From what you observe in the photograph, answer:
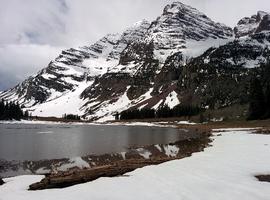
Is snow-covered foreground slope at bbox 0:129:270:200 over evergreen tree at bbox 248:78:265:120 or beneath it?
beneath

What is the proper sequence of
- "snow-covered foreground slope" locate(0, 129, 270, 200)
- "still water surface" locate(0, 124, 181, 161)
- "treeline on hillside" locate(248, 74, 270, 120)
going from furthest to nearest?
"treeline on hillside" locate(248, 74, 270, 120) < "still water surface" locate(0, 124, 181, 161) < "snow-covered foreground slope" locate(0, 129, 270, 200)

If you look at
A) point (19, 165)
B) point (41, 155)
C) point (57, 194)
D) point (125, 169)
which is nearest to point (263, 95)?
point (41, 155)

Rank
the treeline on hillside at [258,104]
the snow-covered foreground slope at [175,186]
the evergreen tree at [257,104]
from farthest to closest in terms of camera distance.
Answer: the evergreen tree at [257,104]
the treeline on hillside at [258,104]
the snow-covered foreground slope at [175,186]

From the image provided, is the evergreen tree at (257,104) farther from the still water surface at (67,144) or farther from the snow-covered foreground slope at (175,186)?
the snow-covered foreground slope at (175,186)

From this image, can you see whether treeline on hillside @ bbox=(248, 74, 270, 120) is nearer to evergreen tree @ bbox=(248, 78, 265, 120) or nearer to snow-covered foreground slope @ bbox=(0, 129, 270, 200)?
evergreen tree @ bbox=(248, 78, 265, 120)

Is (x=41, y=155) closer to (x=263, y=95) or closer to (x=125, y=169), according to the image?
(x=125, y=169)

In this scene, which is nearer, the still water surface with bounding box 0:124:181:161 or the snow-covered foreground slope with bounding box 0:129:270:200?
the snow-covered foreground slope with bounding box 0:129:270:200

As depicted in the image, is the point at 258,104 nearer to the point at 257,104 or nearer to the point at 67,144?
the point at 257,104

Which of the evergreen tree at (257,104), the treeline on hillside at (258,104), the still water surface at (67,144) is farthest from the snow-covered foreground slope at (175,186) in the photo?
the evergreen tree at (257,104)

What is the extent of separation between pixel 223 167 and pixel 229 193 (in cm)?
706

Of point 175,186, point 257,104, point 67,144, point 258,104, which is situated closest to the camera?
point 175,186

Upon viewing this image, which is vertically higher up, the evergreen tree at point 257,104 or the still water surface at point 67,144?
the evergreen tree at point 257,104

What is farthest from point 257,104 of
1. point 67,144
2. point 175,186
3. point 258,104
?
point 175,186

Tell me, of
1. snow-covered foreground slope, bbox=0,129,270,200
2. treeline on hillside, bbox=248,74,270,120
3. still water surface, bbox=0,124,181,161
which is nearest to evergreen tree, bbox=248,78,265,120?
treeline on hillside, bbox=248,74,270,120
